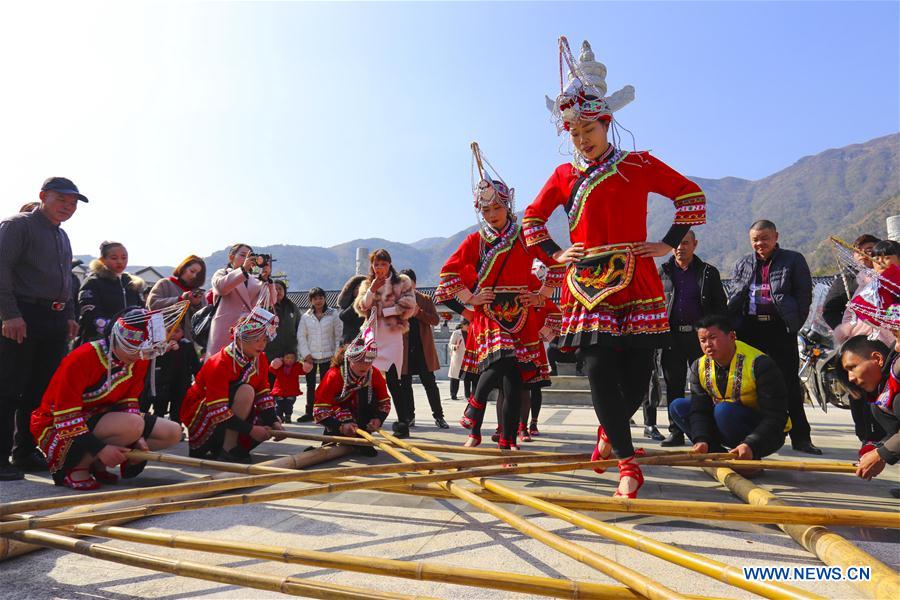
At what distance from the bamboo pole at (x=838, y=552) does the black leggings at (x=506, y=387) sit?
1.38m

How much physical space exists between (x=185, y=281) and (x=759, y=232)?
4500mm

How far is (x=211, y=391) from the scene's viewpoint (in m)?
3.88

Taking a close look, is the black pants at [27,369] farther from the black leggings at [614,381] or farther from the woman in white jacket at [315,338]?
the black leggings at [614,381]

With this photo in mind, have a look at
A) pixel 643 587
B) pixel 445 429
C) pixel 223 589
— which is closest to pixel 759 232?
pixel 445 429

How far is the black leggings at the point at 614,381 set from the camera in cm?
267

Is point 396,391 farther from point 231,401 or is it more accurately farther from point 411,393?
point 231,401

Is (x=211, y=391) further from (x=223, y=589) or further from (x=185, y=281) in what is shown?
(x=223, y=589)

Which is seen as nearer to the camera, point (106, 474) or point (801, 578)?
point (801, 578)

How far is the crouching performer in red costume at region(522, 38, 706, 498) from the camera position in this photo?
8.86ft

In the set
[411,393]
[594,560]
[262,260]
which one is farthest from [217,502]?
[411,393]

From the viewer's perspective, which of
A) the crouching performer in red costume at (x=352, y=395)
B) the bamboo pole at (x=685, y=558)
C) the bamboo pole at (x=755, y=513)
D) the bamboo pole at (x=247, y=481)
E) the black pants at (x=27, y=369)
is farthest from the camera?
the crouching performer in red costume at (x=352, y=395)

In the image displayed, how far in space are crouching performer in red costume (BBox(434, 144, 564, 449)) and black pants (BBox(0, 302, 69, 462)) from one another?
246 centimetres

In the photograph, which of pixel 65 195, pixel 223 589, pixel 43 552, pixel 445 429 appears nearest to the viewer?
pixel 223 589

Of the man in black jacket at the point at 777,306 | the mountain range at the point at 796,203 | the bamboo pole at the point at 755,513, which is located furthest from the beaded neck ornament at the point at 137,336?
the mountain range at the point at 796,203
